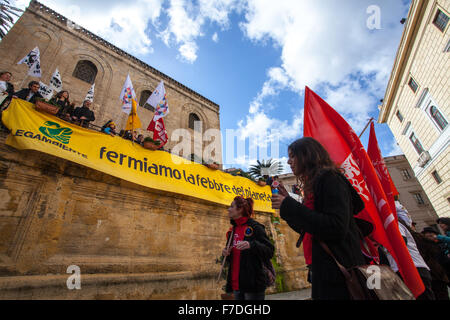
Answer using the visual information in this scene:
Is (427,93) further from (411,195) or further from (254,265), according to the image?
(411,195)

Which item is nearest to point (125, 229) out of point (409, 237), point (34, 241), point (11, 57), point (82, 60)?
point (34, 241)

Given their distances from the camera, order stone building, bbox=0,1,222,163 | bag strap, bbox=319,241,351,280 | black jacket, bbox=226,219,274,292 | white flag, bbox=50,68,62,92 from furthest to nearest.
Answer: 1. stone building, bbox=0,1,222,163
2. white flag, bbox=50,68,62,92
3. black jacket, bbox=226,219,274,292
4. bag strap, bbox=319,241,351,280

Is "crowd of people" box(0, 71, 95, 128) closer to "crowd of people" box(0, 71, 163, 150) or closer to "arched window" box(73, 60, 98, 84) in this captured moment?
"crowd of people" box(0, 71, 163, 150)

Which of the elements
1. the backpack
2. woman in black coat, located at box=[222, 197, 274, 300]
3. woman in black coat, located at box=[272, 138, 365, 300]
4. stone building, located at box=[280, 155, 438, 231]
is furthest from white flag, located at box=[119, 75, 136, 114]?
stone building, located at box=[280, 155, 438, 231]

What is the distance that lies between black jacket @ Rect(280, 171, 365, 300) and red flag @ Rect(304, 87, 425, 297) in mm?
739

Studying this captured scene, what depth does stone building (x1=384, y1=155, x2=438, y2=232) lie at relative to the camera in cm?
2445

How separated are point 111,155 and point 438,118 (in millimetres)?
18165

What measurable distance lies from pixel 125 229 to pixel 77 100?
861 cm

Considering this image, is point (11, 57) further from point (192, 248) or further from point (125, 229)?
point (192, 248)

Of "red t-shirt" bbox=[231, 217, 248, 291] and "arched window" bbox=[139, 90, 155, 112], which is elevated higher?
"arched window" bbox=[139, 90, 155, 112]

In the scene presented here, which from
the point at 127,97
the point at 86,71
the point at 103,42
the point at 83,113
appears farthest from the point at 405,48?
the point at 86,71

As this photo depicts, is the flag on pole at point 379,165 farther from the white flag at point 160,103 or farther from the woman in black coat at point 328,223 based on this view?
the white flag at point 160,103

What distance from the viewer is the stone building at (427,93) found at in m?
11.3
